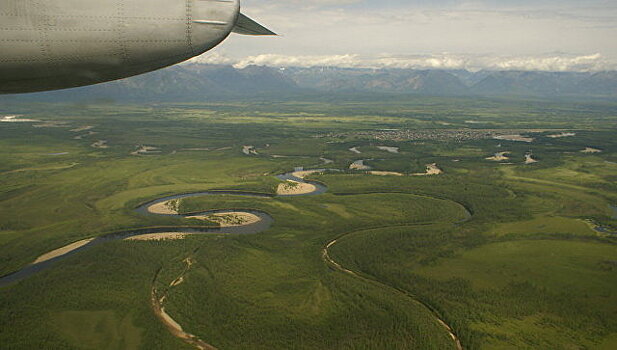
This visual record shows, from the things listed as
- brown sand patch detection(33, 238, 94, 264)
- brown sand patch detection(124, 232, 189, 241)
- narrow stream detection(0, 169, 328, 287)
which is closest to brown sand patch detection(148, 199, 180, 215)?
narrow stream detection(0, 169, 328, 287)

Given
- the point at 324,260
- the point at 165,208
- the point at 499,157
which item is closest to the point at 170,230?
the point at 165,208

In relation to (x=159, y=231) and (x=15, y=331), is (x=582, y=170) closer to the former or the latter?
(x=159, y=231)

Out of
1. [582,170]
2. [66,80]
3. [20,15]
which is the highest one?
[20,15]

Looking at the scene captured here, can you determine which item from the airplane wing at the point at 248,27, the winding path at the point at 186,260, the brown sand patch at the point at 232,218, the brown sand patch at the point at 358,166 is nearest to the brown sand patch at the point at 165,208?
the winding path at the point at 186,260

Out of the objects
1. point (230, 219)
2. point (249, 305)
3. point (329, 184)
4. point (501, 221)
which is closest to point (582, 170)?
point (501, 221)

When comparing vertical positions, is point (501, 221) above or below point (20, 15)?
below

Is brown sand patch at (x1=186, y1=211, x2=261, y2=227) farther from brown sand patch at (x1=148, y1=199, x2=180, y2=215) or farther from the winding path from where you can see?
brown sand patch at (x1=148, y1=199, x2=180, y2=215)
